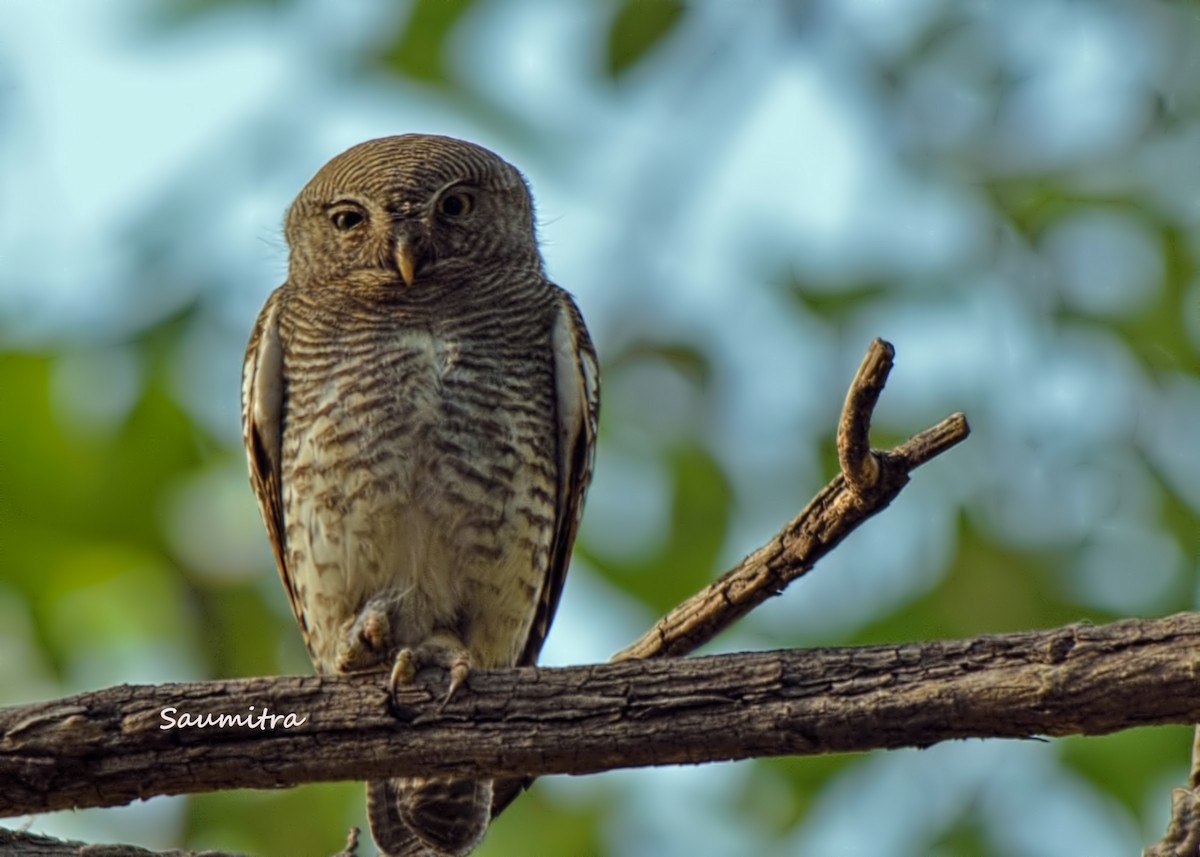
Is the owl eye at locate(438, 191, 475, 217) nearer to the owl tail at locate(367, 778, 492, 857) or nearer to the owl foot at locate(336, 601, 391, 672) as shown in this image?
the owl foot at locate(336, 601, 391, 672)

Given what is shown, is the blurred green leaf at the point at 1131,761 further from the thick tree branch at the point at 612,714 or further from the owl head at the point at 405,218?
the owl head at the point at 405,218

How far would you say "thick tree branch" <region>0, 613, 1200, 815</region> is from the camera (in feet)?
10.1

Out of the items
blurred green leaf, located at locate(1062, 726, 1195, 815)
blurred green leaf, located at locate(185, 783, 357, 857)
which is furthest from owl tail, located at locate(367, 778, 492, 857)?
blurred green leaf, located at locate(1062, 726, 1195, 815)

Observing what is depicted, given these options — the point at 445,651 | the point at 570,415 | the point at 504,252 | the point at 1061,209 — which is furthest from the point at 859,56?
the point at 445,651

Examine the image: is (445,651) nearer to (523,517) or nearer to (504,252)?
(523,517)

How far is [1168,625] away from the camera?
121 inches

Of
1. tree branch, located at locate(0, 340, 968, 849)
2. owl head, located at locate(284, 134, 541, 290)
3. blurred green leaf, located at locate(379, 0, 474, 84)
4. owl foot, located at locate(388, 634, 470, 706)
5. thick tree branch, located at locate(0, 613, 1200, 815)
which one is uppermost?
blurred green leaf, located at locate(379, 0, 474, 84)

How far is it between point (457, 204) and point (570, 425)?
886mm

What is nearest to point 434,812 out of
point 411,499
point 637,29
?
point 411,499

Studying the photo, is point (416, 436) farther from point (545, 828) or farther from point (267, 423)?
point (545, 828)

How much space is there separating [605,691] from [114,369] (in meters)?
3.08

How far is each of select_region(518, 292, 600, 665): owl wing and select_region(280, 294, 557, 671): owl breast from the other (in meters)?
0.08

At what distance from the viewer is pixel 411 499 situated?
463cm

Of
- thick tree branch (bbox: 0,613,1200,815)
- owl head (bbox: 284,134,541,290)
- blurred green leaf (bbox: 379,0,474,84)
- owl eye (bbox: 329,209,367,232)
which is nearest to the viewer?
thick tree branch (bbox: 0,613,1200,815)
